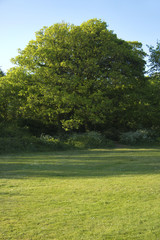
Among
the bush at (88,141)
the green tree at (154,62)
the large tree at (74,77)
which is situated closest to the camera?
the bush at (88,141)

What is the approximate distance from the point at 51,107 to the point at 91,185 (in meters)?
20.0

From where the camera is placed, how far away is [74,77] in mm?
25766

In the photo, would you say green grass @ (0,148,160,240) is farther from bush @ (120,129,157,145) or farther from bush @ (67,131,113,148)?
bush @ (120,129,157,145)

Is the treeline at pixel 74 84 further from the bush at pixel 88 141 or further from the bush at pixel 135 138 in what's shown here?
the bush at pixel 135 138

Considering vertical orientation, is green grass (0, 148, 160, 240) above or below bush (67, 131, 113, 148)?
below

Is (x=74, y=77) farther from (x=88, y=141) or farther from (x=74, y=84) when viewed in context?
(x=88, y=141)

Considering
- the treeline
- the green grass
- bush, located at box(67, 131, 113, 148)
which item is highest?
the treeline

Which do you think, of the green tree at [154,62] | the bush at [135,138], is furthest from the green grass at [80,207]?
the green tree at [154,62]

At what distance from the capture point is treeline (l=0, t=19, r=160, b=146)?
2569 centimetres

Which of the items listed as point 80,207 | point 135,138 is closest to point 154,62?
point 135,138

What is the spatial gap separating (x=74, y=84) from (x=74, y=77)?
823 millimetres

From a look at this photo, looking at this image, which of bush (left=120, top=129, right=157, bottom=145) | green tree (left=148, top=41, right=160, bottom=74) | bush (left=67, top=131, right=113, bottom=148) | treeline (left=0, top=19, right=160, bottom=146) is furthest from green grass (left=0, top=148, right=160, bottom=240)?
green tree (left=148, top=41, right=160, bottom=74)

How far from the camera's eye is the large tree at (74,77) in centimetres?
2562

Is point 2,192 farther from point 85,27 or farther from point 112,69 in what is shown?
point 85,27
